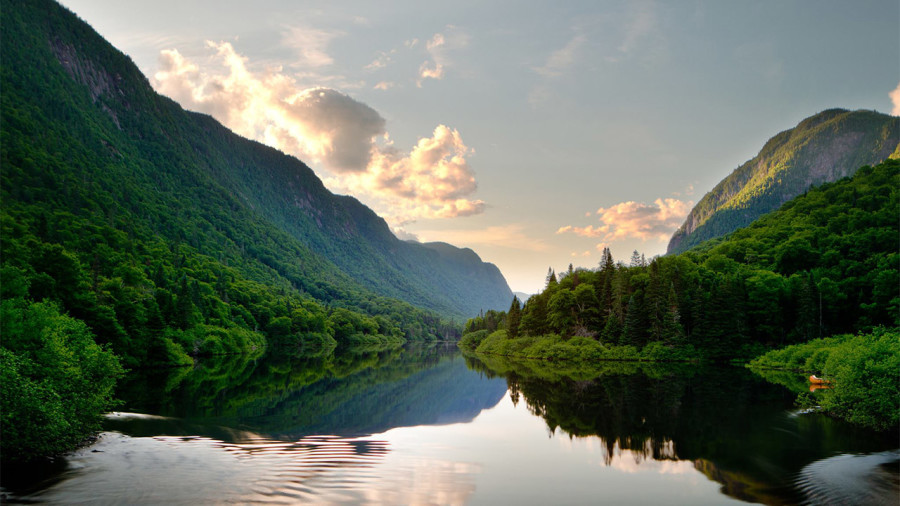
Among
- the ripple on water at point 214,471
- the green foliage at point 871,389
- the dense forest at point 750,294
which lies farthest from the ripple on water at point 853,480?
the dense forest at point 750,294

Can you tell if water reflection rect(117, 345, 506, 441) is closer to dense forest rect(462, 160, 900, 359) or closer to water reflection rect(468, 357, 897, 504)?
water reflection rect(468, 357, 897, 504)

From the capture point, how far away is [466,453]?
65.7 ft

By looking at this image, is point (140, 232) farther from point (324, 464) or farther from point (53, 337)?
point (324, 464)

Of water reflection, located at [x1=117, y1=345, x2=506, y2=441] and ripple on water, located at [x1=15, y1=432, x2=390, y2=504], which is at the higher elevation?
ripple on water, located at [x1=15, y1=432, x2=390, y2=504]

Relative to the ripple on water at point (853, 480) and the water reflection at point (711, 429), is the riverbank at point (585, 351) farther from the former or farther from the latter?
the ripple on water at point (853, 480)

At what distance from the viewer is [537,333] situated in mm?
103188

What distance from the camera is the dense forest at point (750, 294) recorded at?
7069cm

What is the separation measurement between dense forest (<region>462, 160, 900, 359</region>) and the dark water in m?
41.8

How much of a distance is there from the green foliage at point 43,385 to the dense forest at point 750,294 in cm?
7269

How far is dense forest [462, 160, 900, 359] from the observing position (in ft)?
232

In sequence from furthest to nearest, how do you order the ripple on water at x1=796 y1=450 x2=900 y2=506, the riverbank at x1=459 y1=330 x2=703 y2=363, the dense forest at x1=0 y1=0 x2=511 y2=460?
the riverbank at x1=459 y1=330 x2=703 y2=363 < the dense forest at x1=0 y1=0 x2=511 y2=460 < the ripple on water at x1=796 y1=450 x2=900 y2=506

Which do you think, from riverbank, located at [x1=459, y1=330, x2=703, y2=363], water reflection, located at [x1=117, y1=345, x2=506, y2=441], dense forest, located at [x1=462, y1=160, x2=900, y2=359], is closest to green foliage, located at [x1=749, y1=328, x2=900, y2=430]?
water reflection, located at [x1=117, y1=345, x2=506, y2=441]

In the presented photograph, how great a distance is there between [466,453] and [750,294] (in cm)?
7288

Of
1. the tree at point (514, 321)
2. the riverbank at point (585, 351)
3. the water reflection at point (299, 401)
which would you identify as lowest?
the water reflection at point (299, 401)
